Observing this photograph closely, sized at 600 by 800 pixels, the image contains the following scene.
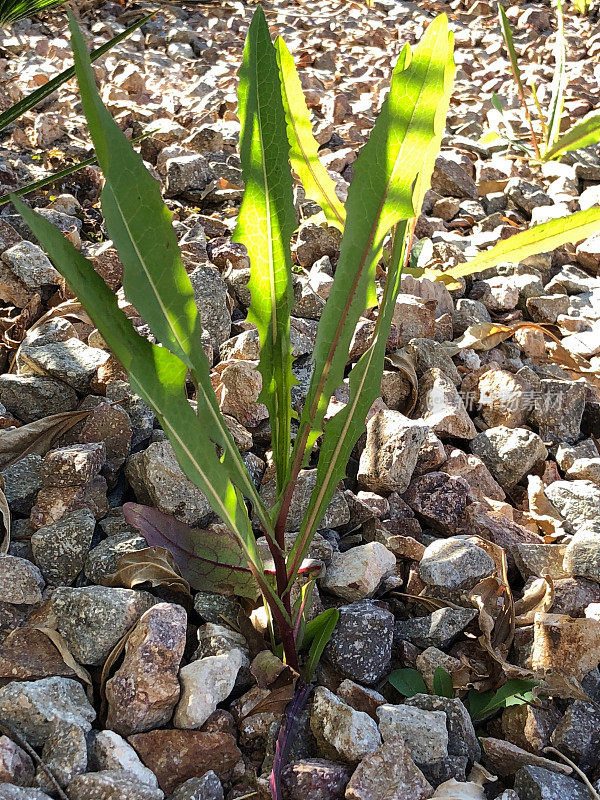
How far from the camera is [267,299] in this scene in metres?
0.84

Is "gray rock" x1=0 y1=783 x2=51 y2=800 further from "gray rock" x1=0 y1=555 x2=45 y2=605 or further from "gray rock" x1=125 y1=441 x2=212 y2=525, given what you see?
"gray rock" x1=125 y1=441 x2=212 y2=525

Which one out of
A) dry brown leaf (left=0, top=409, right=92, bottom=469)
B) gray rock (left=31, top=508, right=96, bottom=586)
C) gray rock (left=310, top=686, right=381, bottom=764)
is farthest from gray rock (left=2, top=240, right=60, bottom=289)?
gray rock (left=310, top=686, right=381, bottom=764)

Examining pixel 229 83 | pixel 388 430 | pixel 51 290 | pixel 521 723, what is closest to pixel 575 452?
pixel 388 430

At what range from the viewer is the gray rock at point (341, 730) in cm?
75

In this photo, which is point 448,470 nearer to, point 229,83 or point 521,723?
point 521,723

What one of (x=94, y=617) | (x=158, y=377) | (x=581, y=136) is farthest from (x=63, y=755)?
(x=581, y=136)

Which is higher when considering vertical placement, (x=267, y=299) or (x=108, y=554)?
(x=267, y=299)

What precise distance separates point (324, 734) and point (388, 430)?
480 millimetres

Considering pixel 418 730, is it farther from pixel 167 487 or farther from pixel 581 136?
pixel 581 136

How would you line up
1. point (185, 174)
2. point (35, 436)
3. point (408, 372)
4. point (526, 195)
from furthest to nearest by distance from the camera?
1. point (526, 195)
2. point (185, 174)
3. point (408, 372)
4. point (35, 436)

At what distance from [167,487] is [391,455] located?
0.33 metres

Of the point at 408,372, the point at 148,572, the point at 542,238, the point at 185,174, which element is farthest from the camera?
the point at 185,174

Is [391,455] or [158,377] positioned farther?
[391,455]

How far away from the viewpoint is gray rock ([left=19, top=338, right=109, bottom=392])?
45.6 inches
